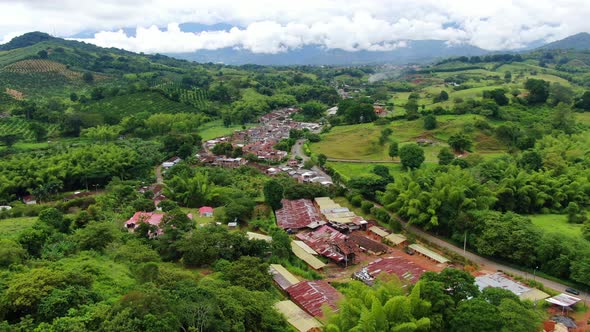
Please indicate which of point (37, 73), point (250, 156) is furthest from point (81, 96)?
point (250, 156)

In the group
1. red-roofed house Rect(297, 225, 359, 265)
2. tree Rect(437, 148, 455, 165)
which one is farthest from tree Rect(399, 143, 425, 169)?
red-roofed house Rect(297, 225, 359, 265)

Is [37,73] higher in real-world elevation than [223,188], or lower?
higher

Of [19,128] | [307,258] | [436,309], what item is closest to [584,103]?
[307,258]

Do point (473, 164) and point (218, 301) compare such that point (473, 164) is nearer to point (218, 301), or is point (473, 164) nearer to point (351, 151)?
point (351, 151)

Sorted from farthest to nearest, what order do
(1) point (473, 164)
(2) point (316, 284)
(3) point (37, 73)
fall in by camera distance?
1. (3) point (37, 73)
2. (1) point (473, 164)
3. (2) point (316, 284)

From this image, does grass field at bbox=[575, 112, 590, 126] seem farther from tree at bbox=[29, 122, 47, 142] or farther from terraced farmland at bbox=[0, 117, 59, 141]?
terraced farmland at bbox=[0, 117, 59, 141]

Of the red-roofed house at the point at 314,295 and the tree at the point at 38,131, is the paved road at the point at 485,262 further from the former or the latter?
the tree at the point at 38,131

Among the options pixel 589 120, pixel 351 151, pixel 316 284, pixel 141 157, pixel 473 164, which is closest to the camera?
pixel 316 284
